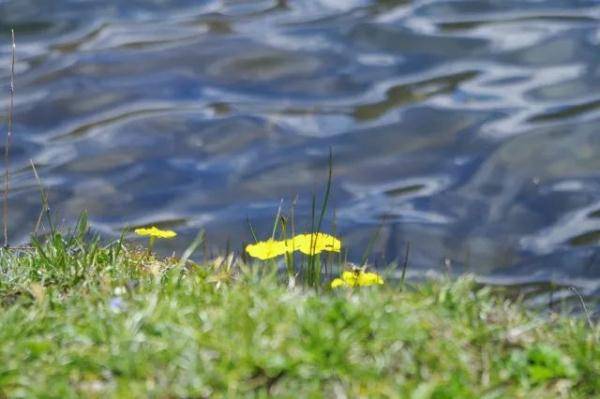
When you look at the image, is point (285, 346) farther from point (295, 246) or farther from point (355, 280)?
point (295, 246)

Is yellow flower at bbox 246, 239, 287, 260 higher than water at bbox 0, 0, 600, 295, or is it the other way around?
yellow flower at bbox 246, 239, 287, 260

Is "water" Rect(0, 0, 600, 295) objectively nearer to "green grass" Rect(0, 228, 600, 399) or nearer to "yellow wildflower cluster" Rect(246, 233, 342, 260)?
"yellow wildflower cluster" Rect(246, 233, 342, 260)

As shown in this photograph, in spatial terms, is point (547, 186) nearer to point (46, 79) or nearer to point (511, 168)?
point (511, 168)

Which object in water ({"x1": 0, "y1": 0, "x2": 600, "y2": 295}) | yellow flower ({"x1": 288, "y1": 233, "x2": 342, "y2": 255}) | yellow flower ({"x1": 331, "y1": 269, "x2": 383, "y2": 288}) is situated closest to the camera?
yellow flower ({"x1": 331, "y1": 269, "x2": 383, "y2": 288})

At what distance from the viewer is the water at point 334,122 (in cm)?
839

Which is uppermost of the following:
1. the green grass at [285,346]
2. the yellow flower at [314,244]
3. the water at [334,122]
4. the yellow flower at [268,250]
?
the green grass at [285,346]

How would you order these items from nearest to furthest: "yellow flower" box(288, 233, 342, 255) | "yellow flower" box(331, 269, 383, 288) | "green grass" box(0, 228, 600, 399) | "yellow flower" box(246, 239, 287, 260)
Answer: "green grass" box(0, 228, 600, 399) → "yellow flower" box(331, 269, 383, 288) → "yellow flower" box(246, 239, 287, 260) → "yellow flower" box(288, 233, 342, 255)

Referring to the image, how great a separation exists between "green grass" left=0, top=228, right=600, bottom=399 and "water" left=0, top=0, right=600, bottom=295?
12.3 ft

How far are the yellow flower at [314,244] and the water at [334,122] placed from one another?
7.77 feet

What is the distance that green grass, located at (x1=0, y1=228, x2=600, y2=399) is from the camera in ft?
11.5

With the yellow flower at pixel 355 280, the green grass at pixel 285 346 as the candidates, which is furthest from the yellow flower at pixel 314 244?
the green grass at pixel 285 346

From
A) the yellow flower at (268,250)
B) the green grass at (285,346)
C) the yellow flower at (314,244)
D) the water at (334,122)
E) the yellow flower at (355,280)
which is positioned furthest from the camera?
the water at (334,122)

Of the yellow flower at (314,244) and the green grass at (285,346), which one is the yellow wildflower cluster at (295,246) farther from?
the green grass at (285,346)

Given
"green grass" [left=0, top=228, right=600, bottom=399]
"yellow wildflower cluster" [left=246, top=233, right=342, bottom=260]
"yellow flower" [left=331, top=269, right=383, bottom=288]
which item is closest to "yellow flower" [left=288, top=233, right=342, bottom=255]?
"yellow wildflower cluster" [left=246, top=233, right=342, bottom=260]
